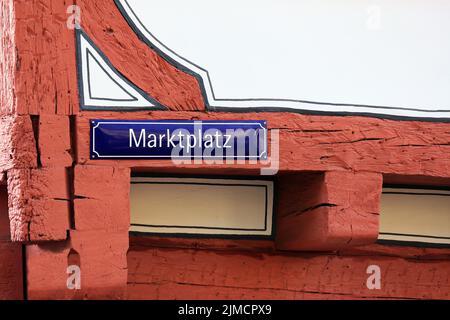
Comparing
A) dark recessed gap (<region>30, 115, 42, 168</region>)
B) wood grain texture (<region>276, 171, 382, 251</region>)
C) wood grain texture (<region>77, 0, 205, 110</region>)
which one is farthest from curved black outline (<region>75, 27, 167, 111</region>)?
wood grain texture (<region>276, 171, 382, 251</region>)

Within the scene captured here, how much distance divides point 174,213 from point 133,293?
1.32 ft

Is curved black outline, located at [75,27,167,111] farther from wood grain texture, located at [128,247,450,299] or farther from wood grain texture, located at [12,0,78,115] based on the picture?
wood grain texture, located at [128,247,450,299]

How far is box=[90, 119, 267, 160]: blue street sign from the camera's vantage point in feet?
15.6

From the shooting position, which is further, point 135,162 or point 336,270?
point 336,270

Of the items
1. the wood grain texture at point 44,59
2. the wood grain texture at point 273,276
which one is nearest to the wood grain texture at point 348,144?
the wood grain texture at point 44,59

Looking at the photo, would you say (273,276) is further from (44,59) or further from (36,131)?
(44,59)

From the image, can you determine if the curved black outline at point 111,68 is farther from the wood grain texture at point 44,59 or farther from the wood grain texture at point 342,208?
the wood grain texture at point 342,208

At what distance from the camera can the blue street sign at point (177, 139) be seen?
474cm

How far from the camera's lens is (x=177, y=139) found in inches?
188
